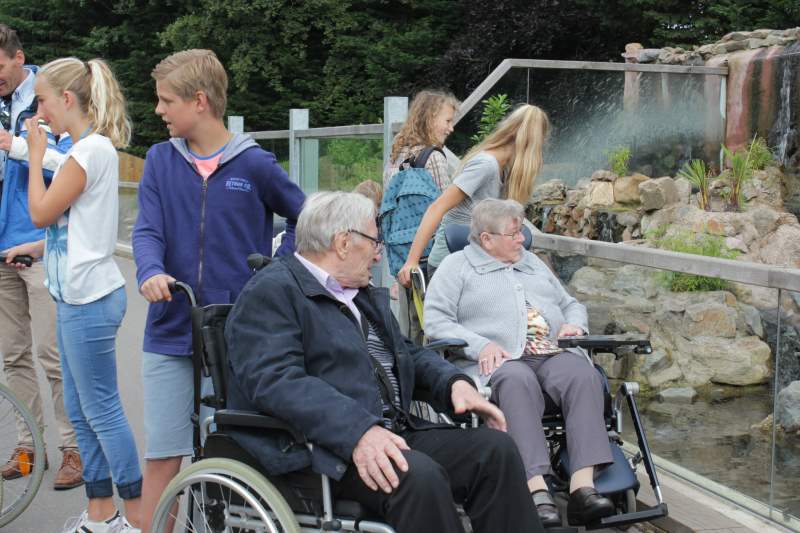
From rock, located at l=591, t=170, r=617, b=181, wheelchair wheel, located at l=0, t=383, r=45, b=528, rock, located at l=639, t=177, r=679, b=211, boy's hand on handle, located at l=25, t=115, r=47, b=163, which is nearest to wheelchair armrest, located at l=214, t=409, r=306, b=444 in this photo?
boy's hand on handle, located at l=25, t=115, r=47, b=163

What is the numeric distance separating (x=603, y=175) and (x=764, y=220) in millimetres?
2095

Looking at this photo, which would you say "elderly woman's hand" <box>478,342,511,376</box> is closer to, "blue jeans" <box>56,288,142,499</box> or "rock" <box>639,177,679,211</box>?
"blue jeans" <box>56,288,142,499</box>

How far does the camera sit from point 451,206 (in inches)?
225

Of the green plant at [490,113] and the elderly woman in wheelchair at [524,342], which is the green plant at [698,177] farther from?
the elderly woman in wheelchair at [524,342]

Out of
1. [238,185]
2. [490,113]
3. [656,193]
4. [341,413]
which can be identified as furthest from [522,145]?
[656,193]

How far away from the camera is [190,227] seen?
403 cm

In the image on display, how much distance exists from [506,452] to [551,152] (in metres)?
7.29

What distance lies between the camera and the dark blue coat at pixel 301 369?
326cm

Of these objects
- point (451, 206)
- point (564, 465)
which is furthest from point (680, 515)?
point (451, 206)

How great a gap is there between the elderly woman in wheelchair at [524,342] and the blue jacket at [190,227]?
46.2 inches

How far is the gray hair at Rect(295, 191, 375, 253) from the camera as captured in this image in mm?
3584

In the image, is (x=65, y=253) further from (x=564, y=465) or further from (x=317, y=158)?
(x=317, y=158)

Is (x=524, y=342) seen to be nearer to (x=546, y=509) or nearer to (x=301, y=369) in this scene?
(x=546, y=509)

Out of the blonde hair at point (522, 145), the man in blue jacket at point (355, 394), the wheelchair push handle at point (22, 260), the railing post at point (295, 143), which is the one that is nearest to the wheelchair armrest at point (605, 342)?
the man in blue jacket at point (355, 394)
